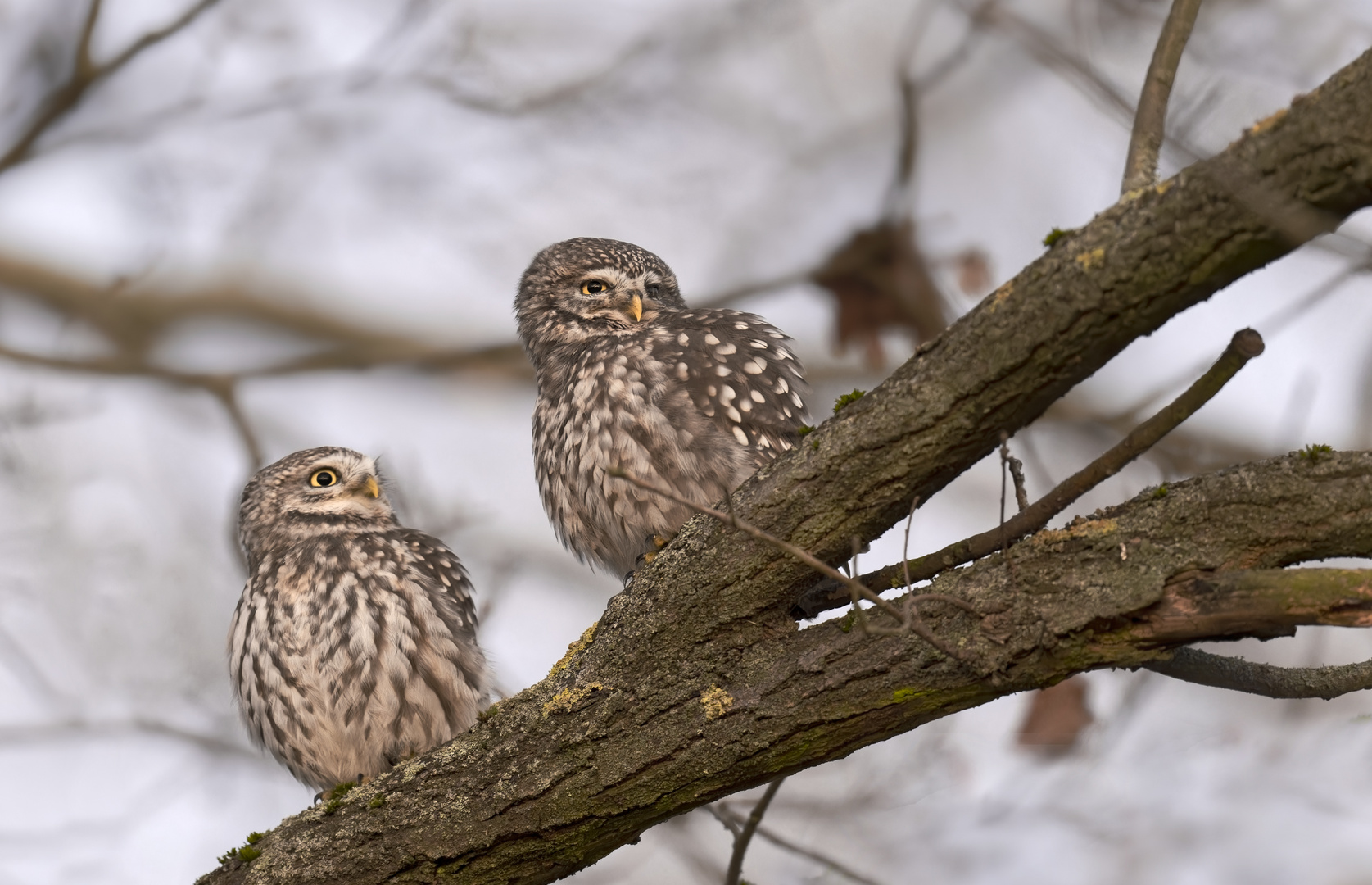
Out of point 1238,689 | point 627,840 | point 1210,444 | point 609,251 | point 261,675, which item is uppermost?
point 609,251

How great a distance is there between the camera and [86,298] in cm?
728

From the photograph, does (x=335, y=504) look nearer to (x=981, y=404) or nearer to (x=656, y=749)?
(x=656, y=749)

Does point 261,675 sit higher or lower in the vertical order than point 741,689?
higher

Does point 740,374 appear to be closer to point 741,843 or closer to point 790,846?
point 741,843

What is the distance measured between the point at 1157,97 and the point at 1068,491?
3.20 ft

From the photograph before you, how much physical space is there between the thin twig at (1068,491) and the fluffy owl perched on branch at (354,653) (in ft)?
6.21

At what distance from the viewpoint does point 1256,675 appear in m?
2.89

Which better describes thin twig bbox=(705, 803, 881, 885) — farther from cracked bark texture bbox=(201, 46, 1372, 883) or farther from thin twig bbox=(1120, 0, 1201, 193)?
thin twig bbox=(1120, 0, 1201, 193)

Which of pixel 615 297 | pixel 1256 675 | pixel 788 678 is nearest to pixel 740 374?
pixel 615 297

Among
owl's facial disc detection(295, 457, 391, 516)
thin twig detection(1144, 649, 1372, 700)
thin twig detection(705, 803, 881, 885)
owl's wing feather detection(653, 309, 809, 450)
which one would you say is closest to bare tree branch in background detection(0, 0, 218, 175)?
owl's facial disc detection(295, 457, 391, 516)

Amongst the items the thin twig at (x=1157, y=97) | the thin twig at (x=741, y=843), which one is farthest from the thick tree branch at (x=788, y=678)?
the thin twig at (x=741, y=843)

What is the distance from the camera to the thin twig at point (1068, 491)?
2441mm

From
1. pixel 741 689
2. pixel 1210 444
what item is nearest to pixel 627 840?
pixel 741 689

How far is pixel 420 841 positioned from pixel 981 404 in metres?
1.99
